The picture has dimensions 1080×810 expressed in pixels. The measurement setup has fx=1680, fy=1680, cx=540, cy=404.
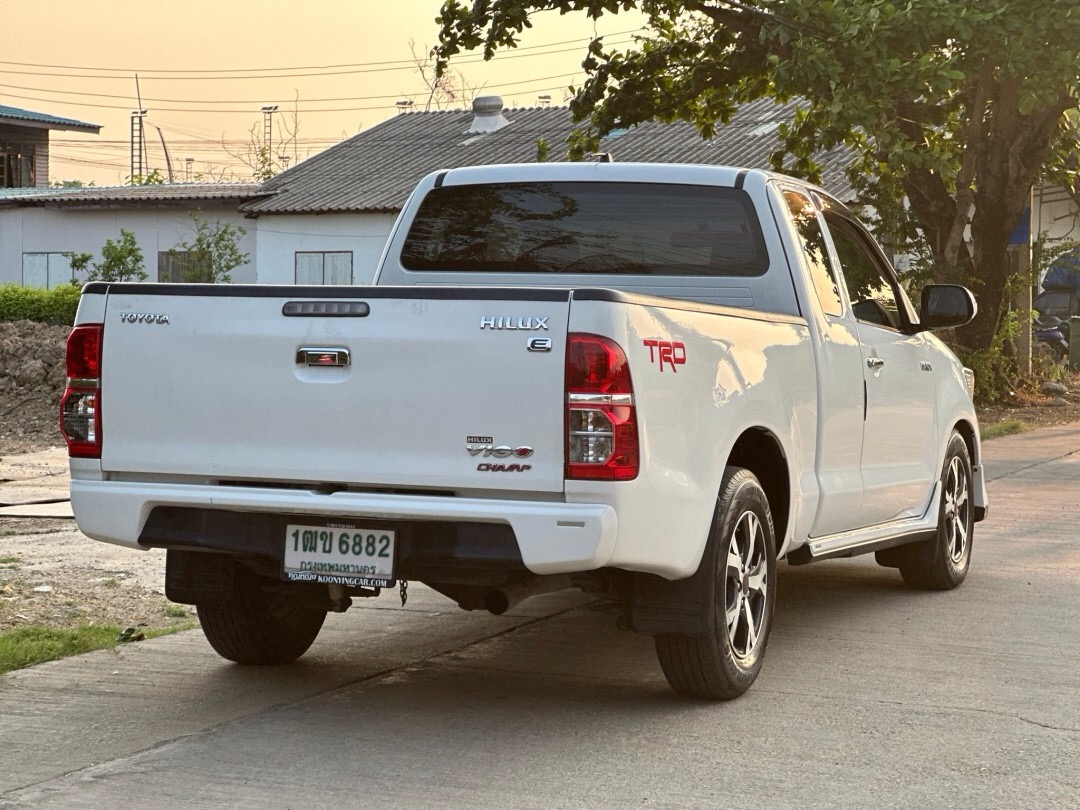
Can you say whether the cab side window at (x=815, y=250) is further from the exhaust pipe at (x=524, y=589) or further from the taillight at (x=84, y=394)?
the taillight at (x=84, y=394)

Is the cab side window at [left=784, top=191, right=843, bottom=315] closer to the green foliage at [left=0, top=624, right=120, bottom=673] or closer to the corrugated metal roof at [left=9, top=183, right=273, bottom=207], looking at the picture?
the green foliage at [left=0, top=624, right=120, bottom=673]

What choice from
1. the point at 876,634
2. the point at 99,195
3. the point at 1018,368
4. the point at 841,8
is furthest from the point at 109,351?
the point at 99,195

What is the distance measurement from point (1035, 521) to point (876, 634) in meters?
4.47

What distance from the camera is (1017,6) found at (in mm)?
17125

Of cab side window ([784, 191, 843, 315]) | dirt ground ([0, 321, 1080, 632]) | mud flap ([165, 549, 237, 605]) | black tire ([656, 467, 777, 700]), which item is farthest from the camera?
dirt ground ([0, 321, 1080, 632])

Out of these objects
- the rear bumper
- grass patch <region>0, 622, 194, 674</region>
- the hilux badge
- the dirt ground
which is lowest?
the dirt ground

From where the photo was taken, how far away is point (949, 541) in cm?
847

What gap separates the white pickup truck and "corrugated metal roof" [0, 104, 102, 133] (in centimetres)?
4984

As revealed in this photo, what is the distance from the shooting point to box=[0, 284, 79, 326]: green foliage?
33.5 m

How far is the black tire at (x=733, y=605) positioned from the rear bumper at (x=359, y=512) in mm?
693

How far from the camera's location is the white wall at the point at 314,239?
1545 inches

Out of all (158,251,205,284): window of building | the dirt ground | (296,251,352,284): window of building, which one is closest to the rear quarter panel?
the dirt ground

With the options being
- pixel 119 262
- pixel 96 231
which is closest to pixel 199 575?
pixel 119 262

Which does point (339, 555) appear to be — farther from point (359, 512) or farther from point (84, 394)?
point (84, 394)
